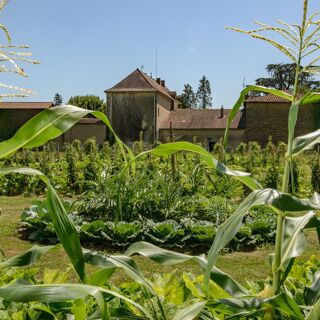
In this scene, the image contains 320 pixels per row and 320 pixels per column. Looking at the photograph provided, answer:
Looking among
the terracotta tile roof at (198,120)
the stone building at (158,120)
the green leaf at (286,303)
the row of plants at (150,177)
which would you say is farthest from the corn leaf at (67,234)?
the terracotta tile roof at (198,120)

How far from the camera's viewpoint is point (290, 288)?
1.65 metres

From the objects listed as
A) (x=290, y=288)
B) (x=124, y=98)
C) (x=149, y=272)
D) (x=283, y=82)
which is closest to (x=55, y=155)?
(x=149, y=272)

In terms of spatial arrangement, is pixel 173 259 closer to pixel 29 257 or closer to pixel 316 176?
pixel 29 257

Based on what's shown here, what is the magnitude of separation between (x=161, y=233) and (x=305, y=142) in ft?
16.6

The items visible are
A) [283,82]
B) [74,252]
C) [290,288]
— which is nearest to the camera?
[74,252]

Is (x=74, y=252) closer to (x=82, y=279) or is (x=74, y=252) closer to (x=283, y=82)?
(x=82, y=279)

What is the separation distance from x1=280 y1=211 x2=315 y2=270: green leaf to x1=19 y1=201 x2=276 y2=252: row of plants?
475 cm

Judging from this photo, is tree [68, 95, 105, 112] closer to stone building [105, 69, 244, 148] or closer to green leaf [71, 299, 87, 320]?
stone building [105, 69, 244, 148]

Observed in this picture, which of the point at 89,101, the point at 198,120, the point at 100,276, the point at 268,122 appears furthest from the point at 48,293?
the point at 89,101

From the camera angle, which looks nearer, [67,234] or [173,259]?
[67,234]

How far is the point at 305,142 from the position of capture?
1287mm

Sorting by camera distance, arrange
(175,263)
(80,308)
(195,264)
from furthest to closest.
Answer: (195,264) → (175,263) → (80,308)

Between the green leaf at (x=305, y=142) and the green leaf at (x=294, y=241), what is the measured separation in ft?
0.52

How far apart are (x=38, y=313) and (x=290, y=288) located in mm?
812
